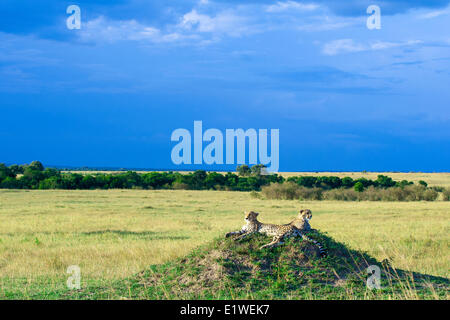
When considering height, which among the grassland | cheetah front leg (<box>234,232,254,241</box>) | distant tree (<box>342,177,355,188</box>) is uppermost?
distant tree (<box>342,177,355,188</box>)

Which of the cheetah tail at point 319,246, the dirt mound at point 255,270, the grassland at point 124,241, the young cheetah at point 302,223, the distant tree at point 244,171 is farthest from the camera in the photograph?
the distant tree at point 244,171

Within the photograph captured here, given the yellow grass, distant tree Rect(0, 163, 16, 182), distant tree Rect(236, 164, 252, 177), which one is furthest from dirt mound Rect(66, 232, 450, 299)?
distant tree Rect(236, 164, 252, 177)

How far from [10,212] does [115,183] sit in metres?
35.3

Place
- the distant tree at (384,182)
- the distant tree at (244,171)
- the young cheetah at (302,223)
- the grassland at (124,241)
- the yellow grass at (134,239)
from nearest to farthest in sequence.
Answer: the young cheetah at (302,223), the grassland at (124,241), the yellow grass at (134,239), the distant tree at (384,182), the distant tree at (244,171)

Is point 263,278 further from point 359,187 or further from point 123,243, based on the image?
point 359,187

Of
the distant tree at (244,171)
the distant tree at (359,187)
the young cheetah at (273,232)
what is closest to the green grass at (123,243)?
the young cheetah at (273,232)

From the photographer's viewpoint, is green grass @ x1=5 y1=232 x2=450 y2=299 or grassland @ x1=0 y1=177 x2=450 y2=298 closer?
green grass @ x1=5 y1=232 x2=450 y2=299

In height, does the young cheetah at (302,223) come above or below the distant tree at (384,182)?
below

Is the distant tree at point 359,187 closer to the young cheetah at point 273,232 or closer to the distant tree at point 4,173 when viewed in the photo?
the distant tree at point 4,173

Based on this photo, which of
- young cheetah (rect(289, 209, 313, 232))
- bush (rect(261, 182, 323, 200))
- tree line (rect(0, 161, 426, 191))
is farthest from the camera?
tree line (rect(0, 161, 426, 191))

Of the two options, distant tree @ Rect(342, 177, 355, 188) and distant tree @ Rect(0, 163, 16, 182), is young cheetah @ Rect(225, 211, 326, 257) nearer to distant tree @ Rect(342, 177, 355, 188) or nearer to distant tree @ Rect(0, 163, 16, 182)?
distant tree @ Rect(342, 177, 355, 188)

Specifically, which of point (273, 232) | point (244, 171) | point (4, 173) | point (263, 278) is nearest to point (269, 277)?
point (263, 278)
